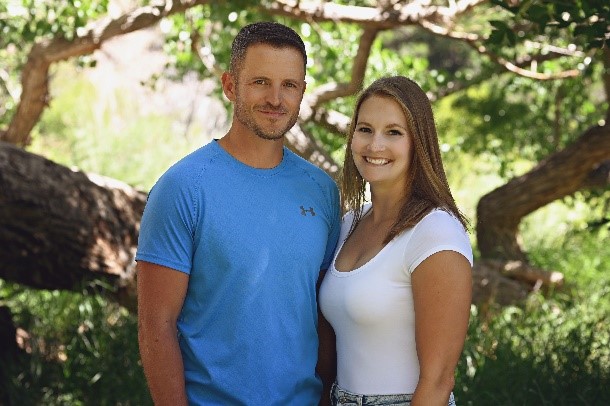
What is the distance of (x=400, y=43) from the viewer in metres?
20.8

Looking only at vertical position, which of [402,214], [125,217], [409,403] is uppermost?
[402,214]

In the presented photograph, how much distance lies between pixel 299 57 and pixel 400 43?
1836cm

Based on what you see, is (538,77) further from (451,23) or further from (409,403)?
(409,403)

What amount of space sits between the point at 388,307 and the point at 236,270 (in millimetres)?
380

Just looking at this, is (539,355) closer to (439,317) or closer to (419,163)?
(419,163)

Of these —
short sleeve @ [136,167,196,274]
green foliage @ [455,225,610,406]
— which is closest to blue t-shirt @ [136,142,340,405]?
short sleeve @ [136,167,196,274]

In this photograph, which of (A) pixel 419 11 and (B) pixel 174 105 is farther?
(B) pixel 174 105

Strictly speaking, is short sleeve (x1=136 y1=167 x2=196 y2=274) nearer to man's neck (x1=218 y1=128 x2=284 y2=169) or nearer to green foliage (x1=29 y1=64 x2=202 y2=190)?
man's neck (x1=218 y1=128 x2=284 y2=169)

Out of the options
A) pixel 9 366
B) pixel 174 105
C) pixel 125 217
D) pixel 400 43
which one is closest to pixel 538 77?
pixel 125 217

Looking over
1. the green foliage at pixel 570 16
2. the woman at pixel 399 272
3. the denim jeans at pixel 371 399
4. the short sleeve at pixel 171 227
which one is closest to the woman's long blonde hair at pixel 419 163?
the woman at pixel 399 272

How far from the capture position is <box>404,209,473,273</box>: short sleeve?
8.09 feet

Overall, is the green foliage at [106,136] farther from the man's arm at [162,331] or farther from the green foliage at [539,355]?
the man's arm at [162,331]

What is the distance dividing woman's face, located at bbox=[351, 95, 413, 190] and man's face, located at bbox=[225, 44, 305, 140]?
201 mm

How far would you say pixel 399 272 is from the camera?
8.32 feet
